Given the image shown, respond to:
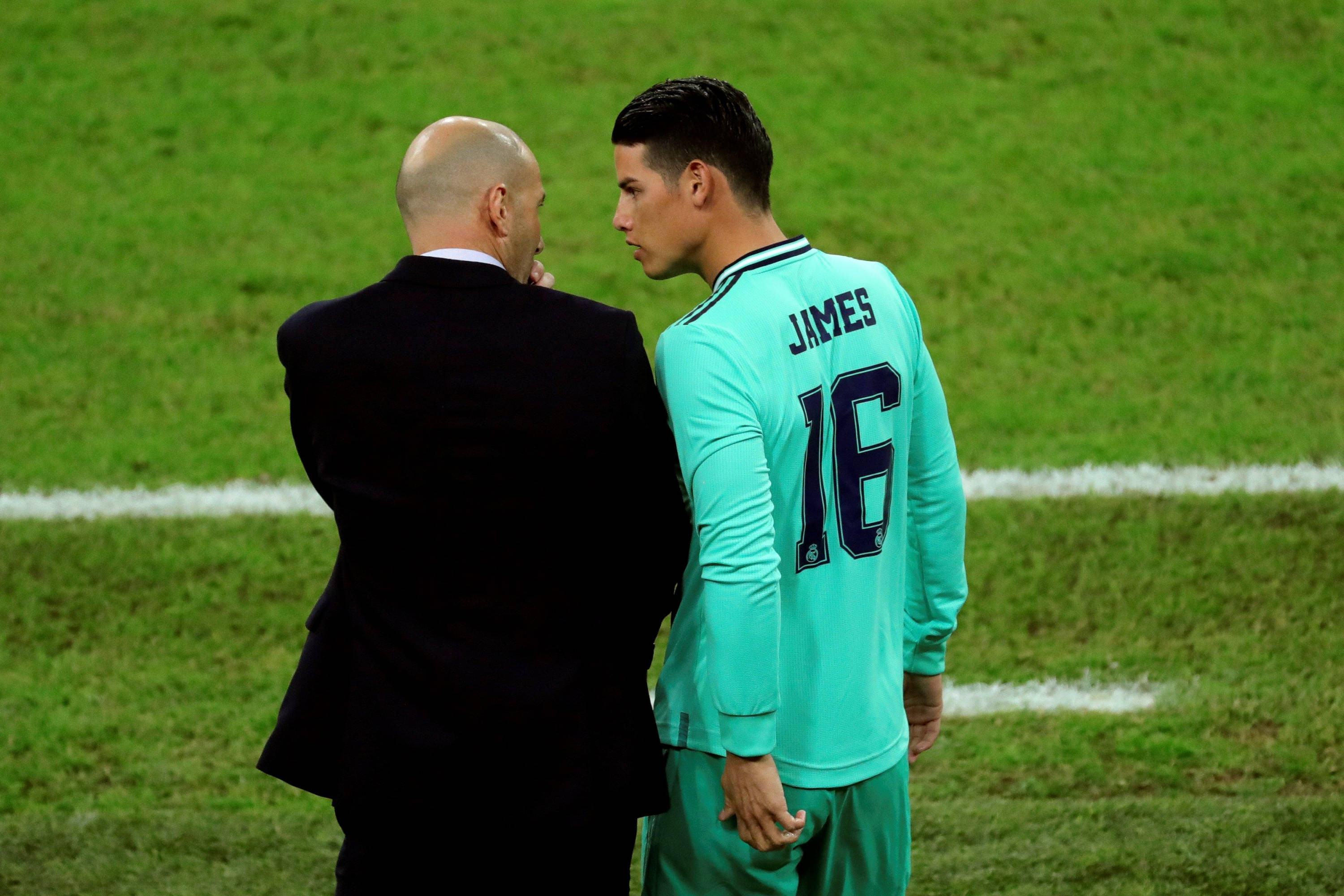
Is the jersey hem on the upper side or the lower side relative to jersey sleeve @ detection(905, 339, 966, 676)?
lower

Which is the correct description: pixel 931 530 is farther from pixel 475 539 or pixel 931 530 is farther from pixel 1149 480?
pixel 1149 480

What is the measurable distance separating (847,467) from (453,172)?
601 mm

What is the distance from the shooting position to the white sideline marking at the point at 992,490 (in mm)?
4855

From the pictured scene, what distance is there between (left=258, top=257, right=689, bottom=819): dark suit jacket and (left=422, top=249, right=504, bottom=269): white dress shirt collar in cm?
3

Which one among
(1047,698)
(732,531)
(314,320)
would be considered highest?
(314,320)

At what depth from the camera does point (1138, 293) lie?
621cm

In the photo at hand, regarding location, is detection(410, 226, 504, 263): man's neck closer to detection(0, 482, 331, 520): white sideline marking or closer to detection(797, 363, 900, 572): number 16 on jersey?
detection(797, 363, 900, 572): number 16 on jersey

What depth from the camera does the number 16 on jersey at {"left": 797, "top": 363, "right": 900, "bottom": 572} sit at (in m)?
1.72

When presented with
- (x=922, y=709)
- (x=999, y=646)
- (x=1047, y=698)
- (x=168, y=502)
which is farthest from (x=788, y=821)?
(x=168, y=502)

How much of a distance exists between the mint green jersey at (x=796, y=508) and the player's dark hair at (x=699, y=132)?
111 millimetres

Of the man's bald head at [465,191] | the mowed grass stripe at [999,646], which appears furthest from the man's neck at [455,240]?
the mowed grass stripe at [999,646]

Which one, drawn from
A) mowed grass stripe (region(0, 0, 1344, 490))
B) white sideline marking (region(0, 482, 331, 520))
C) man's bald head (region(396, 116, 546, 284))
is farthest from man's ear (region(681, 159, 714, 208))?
mowed grass stripe (region(0, 0, 1344, 490))

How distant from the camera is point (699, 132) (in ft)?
5.71

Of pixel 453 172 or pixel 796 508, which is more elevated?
pixel 453 172
